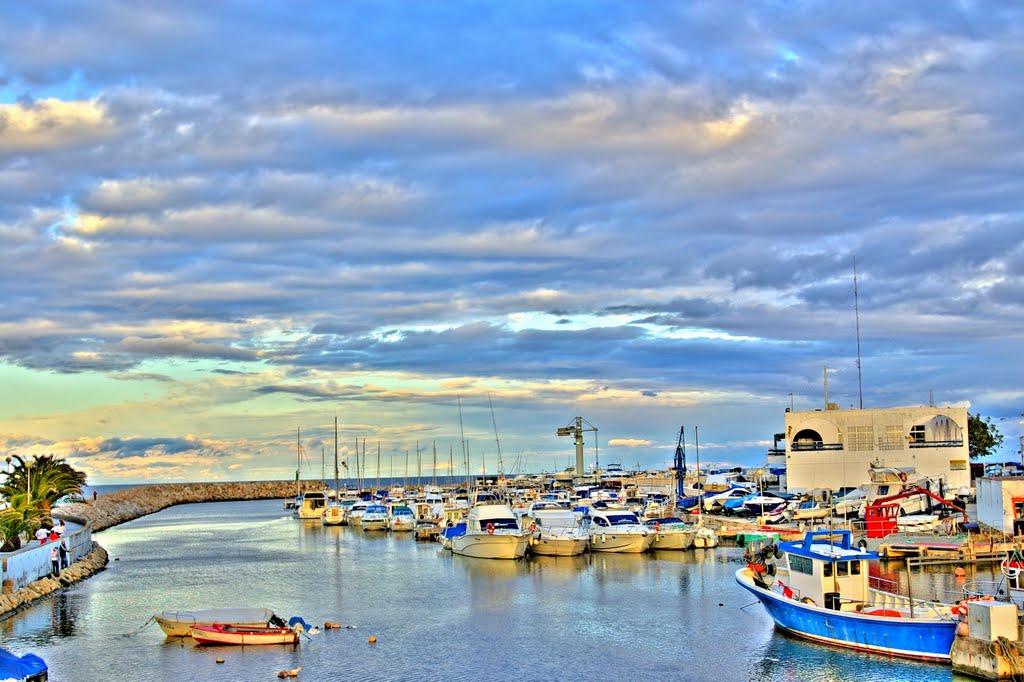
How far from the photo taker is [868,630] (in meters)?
36.5

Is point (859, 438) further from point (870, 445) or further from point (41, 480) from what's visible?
point (41, 480)

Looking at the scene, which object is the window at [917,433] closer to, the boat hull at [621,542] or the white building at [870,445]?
the white building at [870,445]

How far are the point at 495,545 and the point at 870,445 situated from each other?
4786 cm

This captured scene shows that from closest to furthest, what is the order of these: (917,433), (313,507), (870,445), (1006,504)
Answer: (1006,504) → (917,433) → (870,445) → (313,507)

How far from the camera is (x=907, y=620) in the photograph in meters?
35.2

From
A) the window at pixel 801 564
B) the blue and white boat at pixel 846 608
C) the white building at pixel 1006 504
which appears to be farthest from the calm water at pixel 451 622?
the white building at pixel 1006 504

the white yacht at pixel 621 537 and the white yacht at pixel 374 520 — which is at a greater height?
the white yacht at pixel 621 537

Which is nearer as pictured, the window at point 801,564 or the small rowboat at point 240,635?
the window at point 801,564

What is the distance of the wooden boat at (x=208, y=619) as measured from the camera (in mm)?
43188

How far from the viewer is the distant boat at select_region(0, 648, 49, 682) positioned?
104 ft

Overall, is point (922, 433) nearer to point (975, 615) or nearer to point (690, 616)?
point (690, 616)

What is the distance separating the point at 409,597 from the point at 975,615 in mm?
32332

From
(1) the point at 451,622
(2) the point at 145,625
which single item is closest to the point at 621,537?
(1) the point at 451,622

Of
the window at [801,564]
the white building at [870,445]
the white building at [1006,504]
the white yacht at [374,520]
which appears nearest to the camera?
the window at [801,564]
